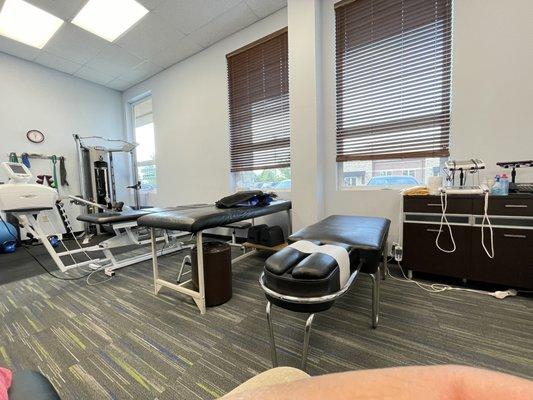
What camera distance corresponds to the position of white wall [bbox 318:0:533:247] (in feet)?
6.35

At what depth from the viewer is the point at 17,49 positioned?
361cm

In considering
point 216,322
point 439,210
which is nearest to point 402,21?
point 439,210

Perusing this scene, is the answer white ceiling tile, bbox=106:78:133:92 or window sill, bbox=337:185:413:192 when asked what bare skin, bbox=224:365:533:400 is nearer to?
window sill, bbox=337:185:413:192

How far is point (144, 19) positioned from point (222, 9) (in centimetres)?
100

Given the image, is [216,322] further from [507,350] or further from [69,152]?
[69,152]

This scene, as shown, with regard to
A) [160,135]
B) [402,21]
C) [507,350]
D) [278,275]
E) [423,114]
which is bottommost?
[507,350]

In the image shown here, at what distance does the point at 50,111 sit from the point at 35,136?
518mm

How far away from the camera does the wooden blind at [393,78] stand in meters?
2.25

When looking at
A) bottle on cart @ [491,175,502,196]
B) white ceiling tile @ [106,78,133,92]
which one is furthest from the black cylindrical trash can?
white ceiling tile @ [106,78,133,92]

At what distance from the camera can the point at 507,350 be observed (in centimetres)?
131

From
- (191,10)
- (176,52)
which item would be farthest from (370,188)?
(176,52)

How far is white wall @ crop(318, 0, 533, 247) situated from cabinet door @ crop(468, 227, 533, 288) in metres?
0.59

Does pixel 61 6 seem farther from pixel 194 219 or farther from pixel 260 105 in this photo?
pixel 194 219

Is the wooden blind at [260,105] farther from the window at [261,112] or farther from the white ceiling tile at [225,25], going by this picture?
the white ceiling tile at [225,25]
